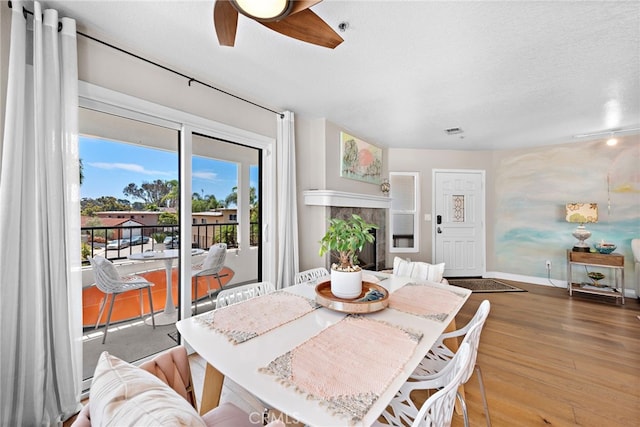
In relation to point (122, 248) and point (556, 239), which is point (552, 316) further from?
point (122, 248)

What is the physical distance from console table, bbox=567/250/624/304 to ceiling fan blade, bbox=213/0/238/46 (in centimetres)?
512

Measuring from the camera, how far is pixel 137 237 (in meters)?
2.45

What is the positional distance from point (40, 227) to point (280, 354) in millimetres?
1562

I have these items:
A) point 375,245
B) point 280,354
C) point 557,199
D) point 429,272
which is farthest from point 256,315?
point 557,199

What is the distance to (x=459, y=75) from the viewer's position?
2273 millimetres

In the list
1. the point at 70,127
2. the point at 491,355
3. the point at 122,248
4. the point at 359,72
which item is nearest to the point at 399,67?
the point at 359,72

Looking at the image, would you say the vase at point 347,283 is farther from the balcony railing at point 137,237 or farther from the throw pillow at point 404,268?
the balcony railing at point 137,237

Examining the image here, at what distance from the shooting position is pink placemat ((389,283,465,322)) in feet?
4.91

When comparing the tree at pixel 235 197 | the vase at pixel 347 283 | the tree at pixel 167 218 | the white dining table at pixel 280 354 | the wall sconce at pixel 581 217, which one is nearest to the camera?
the white dining table at pixel 280 354

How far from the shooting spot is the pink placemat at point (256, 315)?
1.23 meters

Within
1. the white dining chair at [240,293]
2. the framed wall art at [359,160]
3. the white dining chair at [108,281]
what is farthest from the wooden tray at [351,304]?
the framed wall art at [359,160]

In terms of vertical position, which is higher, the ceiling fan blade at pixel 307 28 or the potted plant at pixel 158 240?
the ceiling fan blade at pixel 307 28

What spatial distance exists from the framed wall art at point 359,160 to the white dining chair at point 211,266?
1819 millimetres

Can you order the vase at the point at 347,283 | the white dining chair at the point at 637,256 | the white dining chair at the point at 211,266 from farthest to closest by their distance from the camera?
the white dining chair at the point at 637,256 → the white dining chair at the point at 211,266 → the vase at the point at 347,283
